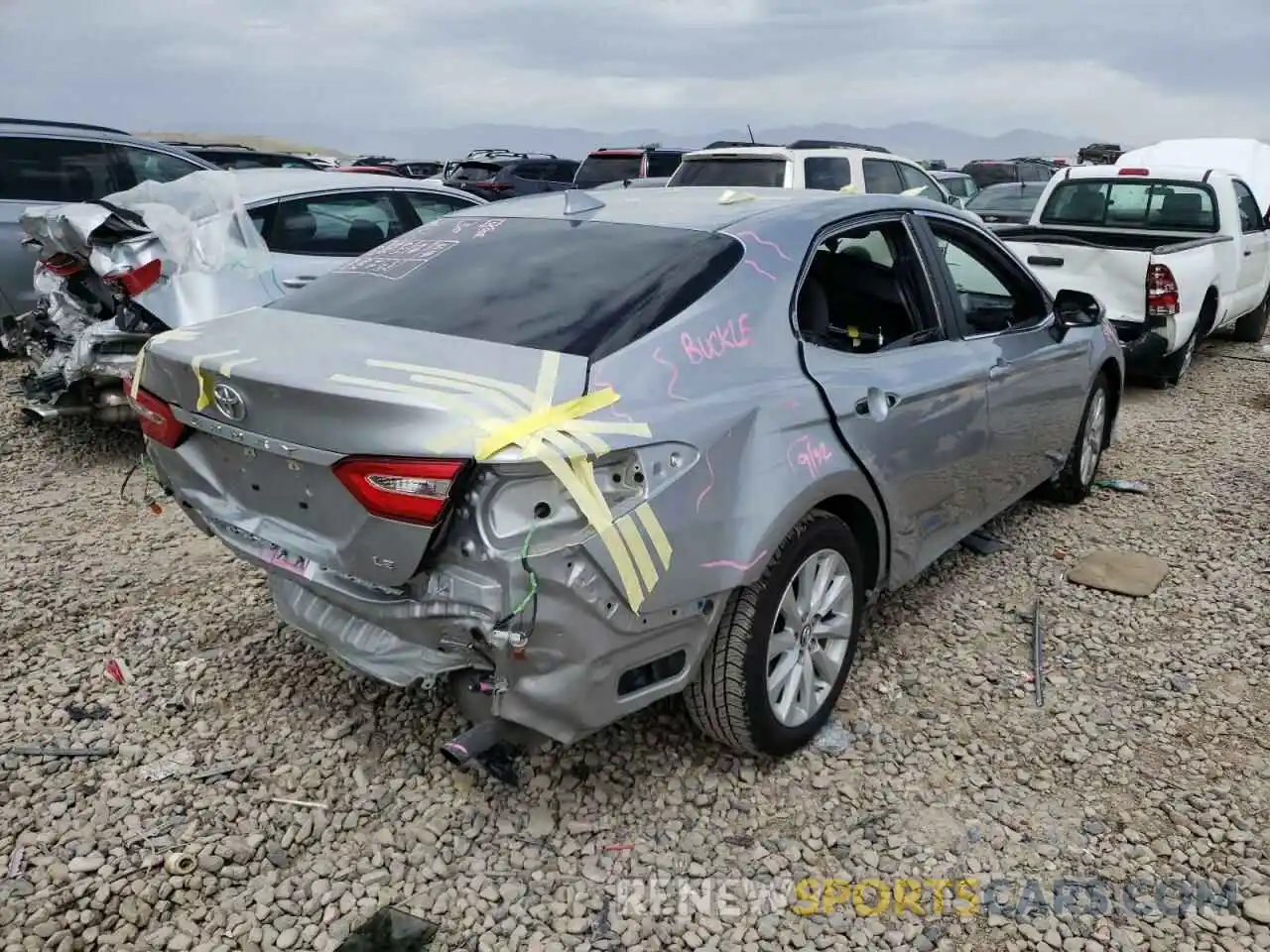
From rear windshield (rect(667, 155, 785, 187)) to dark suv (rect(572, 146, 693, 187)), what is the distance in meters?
4.76

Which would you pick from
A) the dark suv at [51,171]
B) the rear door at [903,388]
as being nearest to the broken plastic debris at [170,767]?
the rear door at [903,388]

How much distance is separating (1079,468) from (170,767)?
4.34 m

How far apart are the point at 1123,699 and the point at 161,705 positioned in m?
3.27

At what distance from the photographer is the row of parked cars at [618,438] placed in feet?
7.27

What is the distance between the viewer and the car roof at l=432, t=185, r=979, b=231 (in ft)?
10.3

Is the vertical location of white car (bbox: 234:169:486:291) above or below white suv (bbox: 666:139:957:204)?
below

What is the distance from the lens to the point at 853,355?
3105mm

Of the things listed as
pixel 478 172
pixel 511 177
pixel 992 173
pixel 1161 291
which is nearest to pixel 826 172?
pixel 1161 291

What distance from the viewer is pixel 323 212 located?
6266 mm

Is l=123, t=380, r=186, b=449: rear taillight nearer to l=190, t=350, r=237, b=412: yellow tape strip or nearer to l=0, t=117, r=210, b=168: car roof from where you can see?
l=190, t=350, r=237, b=412: yellow tape strip

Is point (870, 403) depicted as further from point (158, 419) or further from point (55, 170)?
point (55, 170)

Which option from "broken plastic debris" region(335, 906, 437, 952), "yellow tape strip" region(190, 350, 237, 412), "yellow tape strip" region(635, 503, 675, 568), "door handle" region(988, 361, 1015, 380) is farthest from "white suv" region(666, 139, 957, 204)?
"broken plastic debris" region(335, 906, 437, 952)

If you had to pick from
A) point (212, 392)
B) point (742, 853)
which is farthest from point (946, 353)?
point (212, 392)

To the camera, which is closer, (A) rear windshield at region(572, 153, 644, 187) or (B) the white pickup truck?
(B) the white pickup truck
